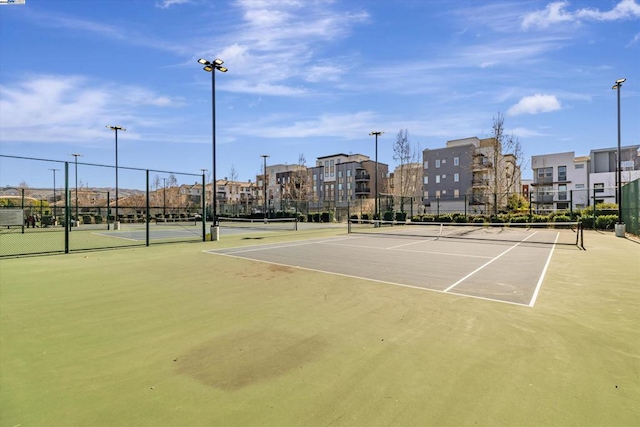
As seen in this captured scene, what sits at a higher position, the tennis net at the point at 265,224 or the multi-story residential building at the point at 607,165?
the multi-story residential building at the point at 607,165

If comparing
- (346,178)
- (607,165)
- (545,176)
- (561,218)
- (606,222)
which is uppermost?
(607,165)

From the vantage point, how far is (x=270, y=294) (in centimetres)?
645

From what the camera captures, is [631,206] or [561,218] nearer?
[631,206]

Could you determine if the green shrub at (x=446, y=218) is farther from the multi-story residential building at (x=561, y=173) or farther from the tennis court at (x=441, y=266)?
the multi-story residential building at (x=561, y=173)

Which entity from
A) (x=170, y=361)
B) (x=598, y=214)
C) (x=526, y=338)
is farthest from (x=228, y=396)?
(x=598, y=214)

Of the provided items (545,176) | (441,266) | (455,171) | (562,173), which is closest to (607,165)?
(562,173)

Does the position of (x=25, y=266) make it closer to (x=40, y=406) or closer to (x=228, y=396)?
(x=40, y=406)

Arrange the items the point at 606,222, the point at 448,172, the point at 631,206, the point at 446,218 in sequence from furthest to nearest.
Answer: the point at 448,172, the point at 446,218, the point at 606,222, the point at 631,206

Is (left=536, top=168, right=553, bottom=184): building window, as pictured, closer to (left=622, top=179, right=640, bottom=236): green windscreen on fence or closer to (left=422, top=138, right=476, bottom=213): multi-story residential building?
(left=422, top=138, right=476, bottom=213): multi-story residential building

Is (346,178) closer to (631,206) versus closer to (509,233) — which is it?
(509,233)

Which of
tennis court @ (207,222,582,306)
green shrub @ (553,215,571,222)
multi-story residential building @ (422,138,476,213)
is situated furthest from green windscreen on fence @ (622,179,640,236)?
multi-story residential building @ (422,138,476,213)

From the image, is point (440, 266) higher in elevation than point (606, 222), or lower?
lower

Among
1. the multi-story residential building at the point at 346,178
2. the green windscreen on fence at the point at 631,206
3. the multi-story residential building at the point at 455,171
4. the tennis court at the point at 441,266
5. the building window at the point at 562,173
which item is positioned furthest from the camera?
the multi-story residential building at the point at 346,178

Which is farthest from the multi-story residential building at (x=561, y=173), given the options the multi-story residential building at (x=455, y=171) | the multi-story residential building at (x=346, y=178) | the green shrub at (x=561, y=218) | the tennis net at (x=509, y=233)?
the tennis net at (x=509, y=233)
